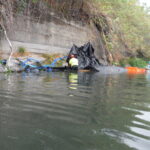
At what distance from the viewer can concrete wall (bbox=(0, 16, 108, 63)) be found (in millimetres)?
9878

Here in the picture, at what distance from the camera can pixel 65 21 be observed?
40.1ft

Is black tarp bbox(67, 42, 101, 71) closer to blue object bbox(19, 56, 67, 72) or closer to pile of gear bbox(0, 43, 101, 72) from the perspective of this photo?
pile of gear bbox(0, 43, 101, 72)

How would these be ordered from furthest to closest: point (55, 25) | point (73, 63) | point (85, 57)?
point (55, 25) → point (85, 57) → point (73, 63)

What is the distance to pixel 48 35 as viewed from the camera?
1117cm

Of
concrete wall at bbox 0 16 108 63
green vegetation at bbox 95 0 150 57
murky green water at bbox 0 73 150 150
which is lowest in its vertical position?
murky green water at bbox 0 73 150 150

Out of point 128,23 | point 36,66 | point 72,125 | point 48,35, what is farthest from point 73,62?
point 128,23

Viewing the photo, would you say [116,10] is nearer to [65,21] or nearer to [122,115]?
[65,21]

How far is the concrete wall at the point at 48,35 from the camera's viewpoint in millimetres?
9878

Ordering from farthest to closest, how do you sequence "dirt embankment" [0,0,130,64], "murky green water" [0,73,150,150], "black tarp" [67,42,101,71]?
"black tarp" [67,42,101,71] < "dirt embankment" [0,0,130,64] < "murky green water" [0,73,150,150]

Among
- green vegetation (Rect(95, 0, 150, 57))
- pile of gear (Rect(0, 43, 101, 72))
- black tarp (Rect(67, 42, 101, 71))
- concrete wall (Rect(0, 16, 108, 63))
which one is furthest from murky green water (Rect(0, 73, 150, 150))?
green vegetation (Rect(95, 0, 150, 57))

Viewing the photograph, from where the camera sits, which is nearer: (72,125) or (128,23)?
(72,125)

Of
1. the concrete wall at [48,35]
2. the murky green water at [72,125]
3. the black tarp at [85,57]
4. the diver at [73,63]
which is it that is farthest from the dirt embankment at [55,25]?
the murky green water at [72,125]

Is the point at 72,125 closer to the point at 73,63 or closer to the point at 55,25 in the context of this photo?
the point at 73,63

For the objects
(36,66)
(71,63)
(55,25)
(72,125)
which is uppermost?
(55,25)
